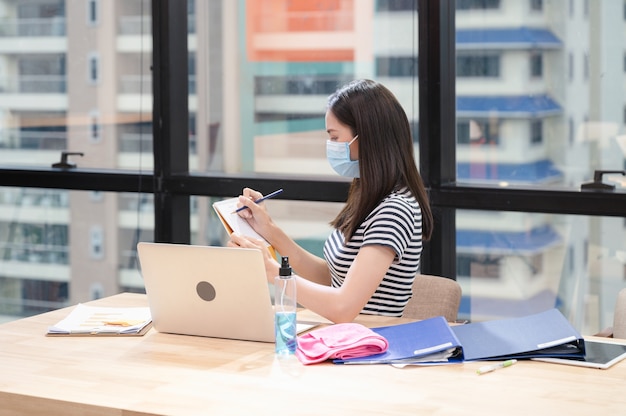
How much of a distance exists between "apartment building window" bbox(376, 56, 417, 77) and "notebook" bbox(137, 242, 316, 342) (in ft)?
6.43

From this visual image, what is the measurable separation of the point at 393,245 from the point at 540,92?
146cm

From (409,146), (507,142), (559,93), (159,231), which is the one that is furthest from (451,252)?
(159,231)

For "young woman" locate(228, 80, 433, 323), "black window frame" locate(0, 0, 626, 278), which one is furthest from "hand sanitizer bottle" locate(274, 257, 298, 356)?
"black window frame" locate(0, 0, 626, 278)

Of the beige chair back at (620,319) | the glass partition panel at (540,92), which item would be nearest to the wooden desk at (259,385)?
the beige chair back at (620,319)

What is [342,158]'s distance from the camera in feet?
9.95

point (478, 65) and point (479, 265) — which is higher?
point (478, 65)

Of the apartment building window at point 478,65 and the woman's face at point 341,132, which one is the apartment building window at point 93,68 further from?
the woman's face at point 341,132

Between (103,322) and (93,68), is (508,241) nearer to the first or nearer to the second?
(103,322)

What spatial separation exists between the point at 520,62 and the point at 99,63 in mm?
2161

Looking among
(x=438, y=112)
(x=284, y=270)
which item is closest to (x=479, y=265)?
(x=438, y=112)

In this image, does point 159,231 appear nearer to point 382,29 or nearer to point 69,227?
point 69,227

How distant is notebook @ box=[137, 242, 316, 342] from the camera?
2.35 meters

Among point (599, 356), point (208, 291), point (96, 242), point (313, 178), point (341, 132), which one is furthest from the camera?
point (96, 242)

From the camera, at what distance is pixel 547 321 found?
2.42 metres
